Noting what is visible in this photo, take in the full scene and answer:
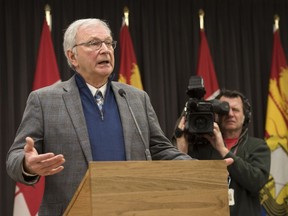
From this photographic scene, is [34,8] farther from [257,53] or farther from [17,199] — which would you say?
[257,53]

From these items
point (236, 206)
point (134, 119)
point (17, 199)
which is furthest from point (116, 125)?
point (17, 199)

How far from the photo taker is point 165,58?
5391mm

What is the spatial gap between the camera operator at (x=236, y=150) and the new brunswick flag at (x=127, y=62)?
1.37 m

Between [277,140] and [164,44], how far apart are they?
4.74 feet

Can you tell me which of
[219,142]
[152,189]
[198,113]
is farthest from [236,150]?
[152,189]

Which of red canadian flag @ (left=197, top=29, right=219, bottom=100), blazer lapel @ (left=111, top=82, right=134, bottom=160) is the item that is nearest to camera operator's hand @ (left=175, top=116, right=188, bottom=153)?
blazer lapel @ (left=111, top=82, right=134, bottom=160)

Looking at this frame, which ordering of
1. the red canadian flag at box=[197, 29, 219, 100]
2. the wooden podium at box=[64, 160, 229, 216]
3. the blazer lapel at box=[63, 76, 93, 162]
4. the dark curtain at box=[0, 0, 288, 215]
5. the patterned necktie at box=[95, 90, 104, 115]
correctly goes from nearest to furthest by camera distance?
the wooden podium at box=[64, 160, 229, 216]
the blazer lapel at box=[63, 76, 93, 162]
the patterned necktie at box=[95, 90, 104, 115]
the dark curtain at box=[0, 0, 288, 215]
the red canadian flag at box=[197, 29, 219, 100]

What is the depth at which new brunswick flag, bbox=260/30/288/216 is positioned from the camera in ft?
17.6

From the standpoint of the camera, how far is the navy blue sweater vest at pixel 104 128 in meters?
2.39

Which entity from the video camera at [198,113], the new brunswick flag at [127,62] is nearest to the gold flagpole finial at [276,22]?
the new brunswick flag at [127,62]

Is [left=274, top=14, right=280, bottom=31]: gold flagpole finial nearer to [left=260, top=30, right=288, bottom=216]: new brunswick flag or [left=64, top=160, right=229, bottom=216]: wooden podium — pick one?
[left=260, top=30, right=288, bottom=216]: new brunswick flag

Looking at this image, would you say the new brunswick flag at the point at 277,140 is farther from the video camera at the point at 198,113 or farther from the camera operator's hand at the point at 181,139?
the video camera at the point at 198,113

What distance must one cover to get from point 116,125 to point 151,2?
319cm

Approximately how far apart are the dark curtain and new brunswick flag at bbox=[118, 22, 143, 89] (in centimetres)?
11
